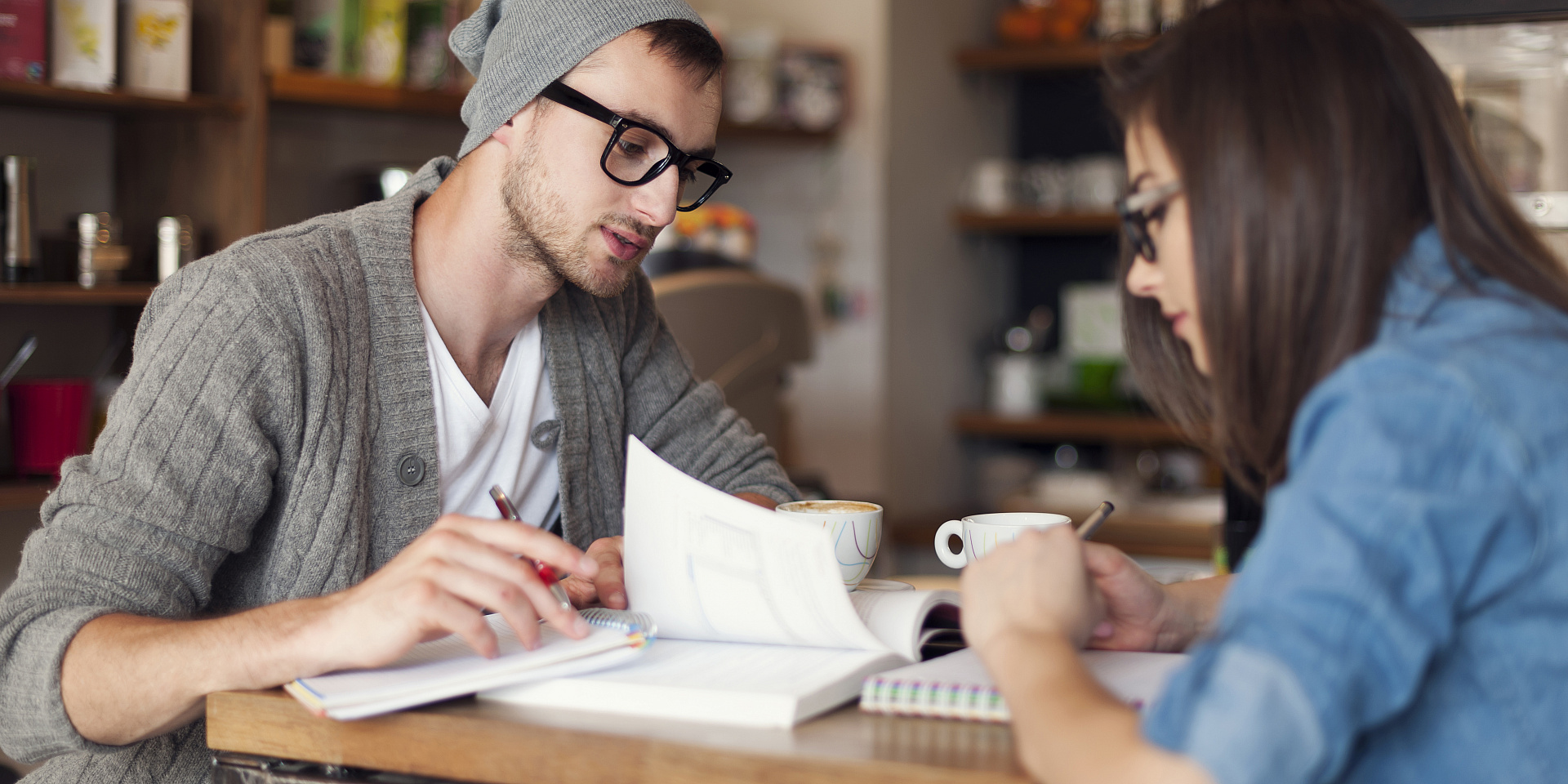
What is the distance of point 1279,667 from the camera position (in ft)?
2.00

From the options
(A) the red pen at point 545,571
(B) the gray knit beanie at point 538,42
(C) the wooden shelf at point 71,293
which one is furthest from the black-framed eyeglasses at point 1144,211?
(C) the wooden shelf at point 71,293

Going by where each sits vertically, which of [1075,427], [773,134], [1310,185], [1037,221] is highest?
[1310,185]

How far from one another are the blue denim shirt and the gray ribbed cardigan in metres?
0.77

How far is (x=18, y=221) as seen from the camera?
8.41 feet

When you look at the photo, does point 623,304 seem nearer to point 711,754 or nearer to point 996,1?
point 711,754

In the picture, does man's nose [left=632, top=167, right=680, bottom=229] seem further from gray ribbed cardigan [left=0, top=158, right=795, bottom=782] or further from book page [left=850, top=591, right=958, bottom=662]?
book page [left=850, top=591, right=958, bottom=662]

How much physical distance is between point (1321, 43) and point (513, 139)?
0.88 metres

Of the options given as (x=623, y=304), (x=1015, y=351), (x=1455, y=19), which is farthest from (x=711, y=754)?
(x=1015, y=351)

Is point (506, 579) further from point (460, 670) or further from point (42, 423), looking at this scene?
point (42, 423)

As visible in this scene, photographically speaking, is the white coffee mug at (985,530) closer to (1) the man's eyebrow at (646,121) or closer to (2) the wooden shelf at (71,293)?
(1) the man's eyebrow at (646,121)

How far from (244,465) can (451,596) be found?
0.31m

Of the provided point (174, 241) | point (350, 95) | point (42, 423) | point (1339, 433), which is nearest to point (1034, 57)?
point (350, 95)

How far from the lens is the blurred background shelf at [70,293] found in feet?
8.30

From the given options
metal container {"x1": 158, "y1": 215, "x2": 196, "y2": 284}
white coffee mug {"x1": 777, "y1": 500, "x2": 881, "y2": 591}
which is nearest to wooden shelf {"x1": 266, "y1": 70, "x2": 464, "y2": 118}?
metal container {"x1": 158, "y1": 215, "x2": 196, "y2": 284}
